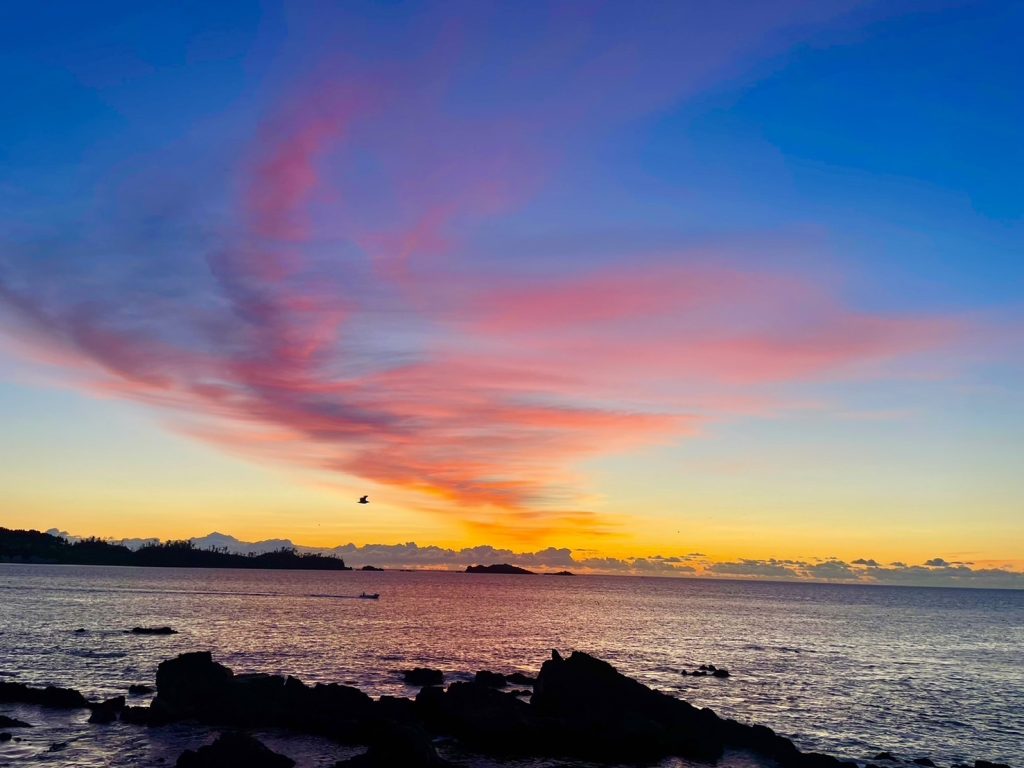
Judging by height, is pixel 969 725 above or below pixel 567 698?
below

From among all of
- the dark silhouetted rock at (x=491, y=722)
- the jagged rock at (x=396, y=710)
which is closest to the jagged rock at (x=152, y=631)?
the jagged rock at (x=396, y=710)

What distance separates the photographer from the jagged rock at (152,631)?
3585 inches

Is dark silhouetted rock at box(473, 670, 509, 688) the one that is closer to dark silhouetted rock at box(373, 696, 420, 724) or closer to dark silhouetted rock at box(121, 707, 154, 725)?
dark silhouetted rock at box(373, 696, 420, 724)

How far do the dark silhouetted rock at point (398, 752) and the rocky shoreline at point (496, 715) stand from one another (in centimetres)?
377

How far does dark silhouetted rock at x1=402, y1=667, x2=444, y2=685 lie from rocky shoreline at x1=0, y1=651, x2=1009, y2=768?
51.3 feet

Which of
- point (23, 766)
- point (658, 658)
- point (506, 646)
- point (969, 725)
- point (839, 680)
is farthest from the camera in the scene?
point (506, 646)

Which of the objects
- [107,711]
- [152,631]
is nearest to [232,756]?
[107,711]

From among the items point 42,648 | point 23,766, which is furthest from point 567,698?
point 42,648

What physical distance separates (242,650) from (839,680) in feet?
203

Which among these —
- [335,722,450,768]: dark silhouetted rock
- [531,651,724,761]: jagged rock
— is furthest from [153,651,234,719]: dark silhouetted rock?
[531,651,724,761]: jagged rock

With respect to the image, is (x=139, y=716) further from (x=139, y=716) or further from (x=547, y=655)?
(x=547, y=655)

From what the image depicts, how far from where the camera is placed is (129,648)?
76.9 m

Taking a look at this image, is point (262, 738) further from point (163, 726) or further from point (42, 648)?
point (42, 648)

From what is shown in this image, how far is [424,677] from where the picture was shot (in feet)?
206
